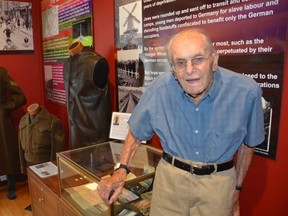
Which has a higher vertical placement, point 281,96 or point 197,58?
point 197,58

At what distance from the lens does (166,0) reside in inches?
70.4

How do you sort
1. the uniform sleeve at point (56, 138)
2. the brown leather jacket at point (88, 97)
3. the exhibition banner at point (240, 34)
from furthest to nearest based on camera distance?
the uniform sleeve at point (56, 138) → the brown leather jacket at point (88, 97) → the exhibition banner at point (240, 34)

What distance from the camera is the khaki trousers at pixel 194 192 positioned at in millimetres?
1101

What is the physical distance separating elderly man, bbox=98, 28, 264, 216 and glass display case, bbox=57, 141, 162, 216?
328mm

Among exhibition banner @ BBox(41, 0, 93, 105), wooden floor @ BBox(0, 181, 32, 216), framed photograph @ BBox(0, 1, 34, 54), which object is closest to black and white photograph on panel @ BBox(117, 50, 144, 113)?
exhibition banner @ BBox(41, 0, 93, 105)

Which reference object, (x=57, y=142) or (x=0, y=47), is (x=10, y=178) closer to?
(x=57, y=142)

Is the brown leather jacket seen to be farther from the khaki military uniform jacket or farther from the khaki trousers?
the khaki trousers

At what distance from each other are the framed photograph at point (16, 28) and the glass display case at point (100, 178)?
8.04 ft

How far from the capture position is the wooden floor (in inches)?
123

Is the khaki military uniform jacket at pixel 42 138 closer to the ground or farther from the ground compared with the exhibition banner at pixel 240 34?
closer to the ground

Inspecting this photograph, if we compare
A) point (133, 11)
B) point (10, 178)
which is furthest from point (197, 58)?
point (10, 178)

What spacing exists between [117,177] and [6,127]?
101 inches

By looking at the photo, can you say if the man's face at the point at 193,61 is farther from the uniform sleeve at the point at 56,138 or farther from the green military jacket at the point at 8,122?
the green military jacket at the point at 8,122

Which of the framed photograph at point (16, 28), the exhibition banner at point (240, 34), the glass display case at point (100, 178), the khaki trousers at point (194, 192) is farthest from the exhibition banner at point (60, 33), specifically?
the khaki trousers at point (194, 192)
